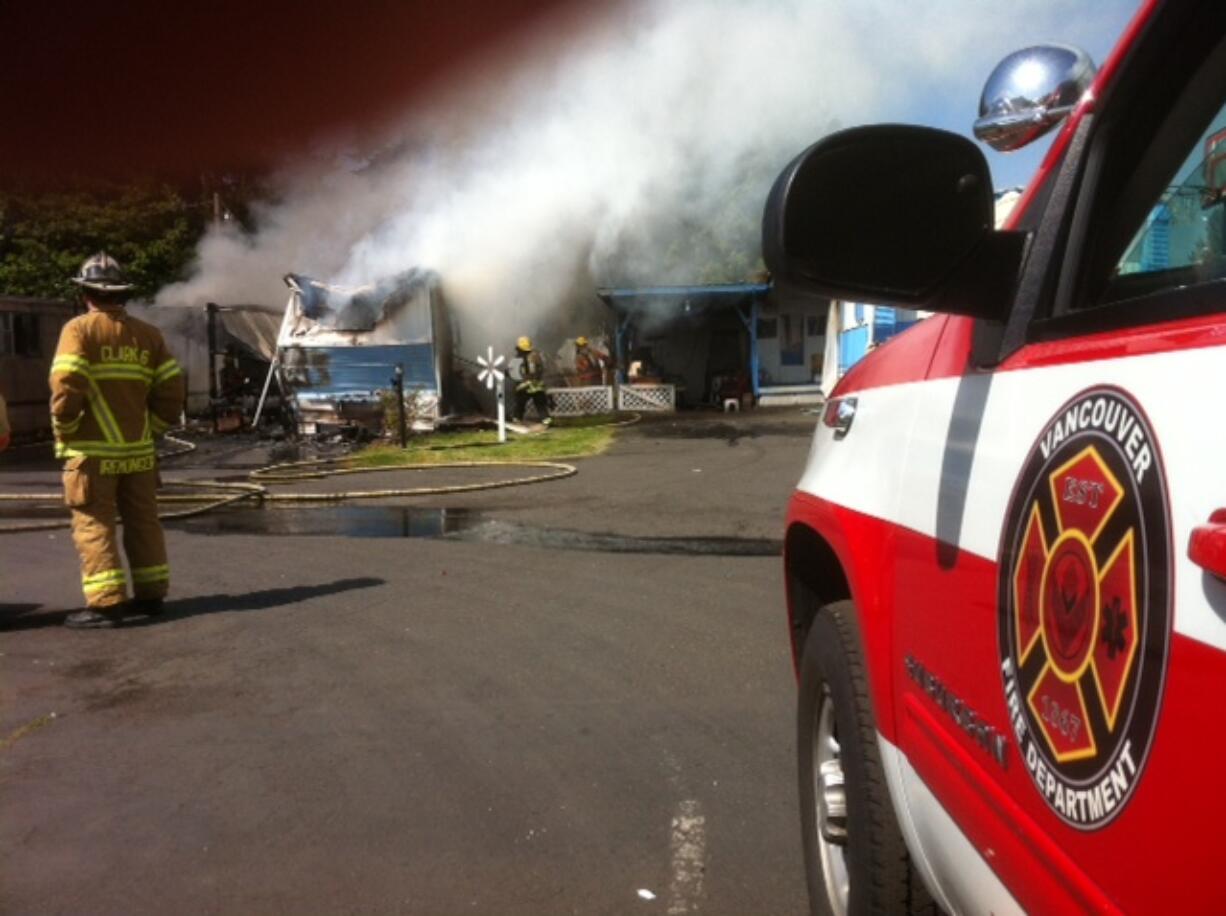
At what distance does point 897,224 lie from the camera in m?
1.86

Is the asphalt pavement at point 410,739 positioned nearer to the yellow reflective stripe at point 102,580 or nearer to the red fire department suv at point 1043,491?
the yellow reflective stripe at point 102,580

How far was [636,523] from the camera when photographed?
31.7 feet

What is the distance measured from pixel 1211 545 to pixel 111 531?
618cm

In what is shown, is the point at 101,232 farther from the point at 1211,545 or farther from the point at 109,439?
the point at 1211,545

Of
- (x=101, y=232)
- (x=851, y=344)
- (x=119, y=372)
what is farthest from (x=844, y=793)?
(x=101, y=232)

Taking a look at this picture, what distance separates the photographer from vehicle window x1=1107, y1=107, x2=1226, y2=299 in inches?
66.3

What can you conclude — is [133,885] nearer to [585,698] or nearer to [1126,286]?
[585,698]

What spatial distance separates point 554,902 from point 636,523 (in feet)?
21.2

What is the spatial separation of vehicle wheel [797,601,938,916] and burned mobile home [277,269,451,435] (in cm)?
1844

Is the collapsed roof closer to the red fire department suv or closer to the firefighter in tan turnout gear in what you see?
the firefighter in tan turnout gear

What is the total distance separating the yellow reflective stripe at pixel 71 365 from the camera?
6.20m

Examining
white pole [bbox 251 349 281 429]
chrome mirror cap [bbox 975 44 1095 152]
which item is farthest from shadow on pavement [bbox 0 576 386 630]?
white pole [bbox 251 349 281 429]

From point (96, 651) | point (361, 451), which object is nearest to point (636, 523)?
point (96, 651)

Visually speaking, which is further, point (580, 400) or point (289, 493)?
point (580, 400)
